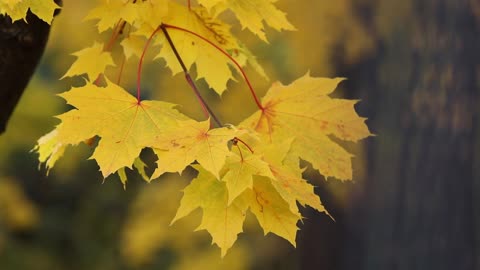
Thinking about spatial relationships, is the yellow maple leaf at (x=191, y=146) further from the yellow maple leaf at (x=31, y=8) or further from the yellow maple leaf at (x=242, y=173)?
the yellow maple leaf at (x=31, y=8)

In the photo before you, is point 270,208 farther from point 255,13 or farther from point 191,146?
point 255,13

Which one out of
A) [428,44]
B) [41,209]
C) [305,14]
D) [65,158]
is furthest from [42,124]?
[428,44]

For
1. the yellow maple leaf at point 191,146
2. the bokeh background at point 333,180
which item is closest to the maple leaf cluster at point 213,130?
the yellow maple leaf at point 191,146

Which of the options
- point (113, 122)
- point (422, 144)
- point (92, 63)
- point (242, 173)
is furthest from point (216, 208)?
point (422, 144)

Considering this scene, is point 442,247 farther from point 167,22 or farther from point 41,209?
point 167,22

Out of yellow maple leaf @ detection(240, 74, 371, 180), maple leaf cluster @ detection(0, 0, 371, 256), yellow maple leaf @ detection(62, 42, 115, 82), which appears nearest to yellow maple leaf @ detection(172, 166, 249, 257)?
maple leaf cluster @ detection(0, 0, 371, 256)

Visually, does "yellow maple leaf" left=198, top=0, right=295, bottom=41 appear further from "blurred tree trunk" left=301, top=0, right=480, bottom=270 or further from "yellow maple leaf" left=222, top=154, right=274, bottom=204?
"blurred tree trunk" left=301, top=0, right=480, bottom=270
